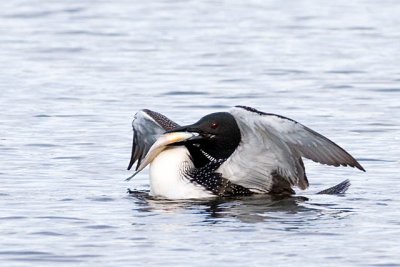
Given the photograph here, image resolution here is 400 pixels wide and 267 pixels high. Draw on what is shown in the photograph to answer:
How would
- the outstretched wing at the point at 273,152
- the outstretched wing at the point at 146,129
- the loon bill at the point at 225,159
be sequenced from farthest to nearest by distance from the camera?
the outstretched wing at the point at 146,129, the loon bill at the point at 225,159, the outstretched wing at the point at 273,152

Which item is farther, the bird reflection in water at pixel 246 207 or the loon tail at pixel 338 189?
the loon tail at pixel 338 189

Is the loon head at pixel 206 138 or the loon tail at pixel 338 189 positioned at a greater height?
the loon head at pixel 206 138

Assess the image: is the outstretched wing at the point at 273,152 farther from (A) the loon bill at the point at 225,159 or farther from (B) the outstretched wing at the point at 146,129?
(B) the outstretched wing at the point at 146,129

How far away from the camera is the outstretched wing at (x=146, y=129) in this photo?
12.3 m

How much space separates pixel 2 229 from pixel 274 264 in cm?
202

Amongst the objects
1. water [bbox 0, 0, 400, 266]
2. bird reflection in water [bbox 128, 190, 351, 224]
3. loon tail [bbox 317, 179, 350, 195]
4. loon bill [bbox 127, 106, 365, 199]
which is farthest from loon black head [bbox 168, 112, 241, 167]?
loon tail [bbox 317, 179, 350, 195]

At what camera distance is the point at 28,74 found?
17.7 m

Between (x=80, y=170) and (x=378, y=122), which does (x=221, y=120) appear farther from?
(x=378, y=122)

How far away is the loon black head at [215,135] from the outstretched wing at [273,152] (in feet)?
0.25

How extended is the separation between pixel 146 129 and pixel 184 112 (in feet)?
9.07

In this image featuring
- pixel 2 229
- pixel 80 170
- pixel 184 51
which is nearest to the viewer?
pixel 2 229

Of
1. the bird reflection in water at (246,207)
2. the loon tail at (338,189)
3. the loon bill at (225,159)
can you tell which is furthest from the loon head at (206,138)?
the loon tail at (338,189)

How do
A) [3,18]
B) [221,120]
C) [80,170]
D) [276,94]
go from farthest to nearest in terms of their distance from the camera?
[3,18], [276,94], [80,170], [221,120]

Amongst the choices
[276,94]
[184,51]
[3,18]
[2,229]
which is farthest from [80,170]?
[3,18]
